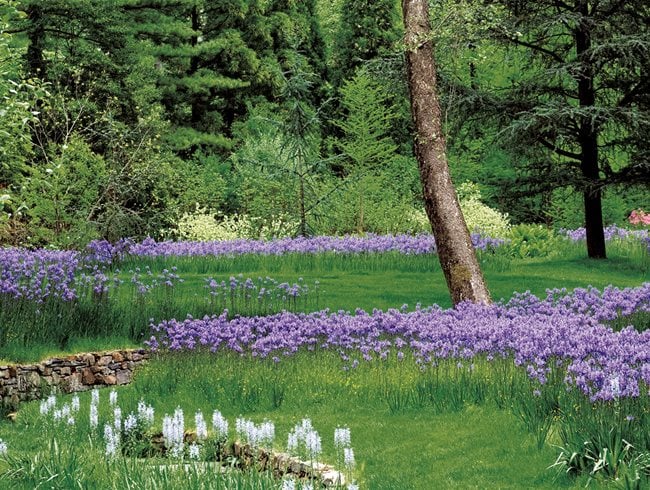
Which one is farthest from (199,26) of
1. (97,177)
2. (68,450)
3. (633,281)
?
(68,450)

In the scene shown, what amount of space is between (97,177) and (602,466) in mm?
17807

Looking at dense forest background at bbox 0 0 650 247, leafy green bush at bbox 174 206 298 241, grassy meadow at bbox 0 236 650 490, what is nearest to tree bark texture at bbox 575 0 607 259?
dense forest background at bbox 0 0 650 247

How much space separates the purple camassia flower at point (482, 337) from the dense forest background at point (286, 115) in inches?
113

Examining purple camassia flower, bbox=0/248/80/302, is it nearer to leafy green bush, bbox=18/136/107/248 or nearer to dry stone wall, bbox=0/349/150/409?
dry stone wall, bbox=0/349/150/409

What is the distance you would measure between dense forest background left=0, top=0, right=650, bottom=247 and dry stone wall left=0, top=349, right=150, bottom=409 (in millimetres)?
1998

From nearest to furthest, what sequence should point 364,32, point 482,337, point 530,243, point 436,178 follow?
1. point 482,337
2. point 436,178
3. point 530,243
4. point 364,32

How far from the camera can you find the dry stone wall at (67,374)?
10062 millimetres

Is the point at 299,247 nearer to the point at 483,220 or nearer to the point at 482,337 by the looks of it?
the point at 483,220

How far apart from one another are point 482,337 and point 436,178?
3.66 meters

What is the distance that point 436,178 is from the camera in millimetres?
12336

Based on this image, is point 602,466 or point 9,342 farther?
point 9,342

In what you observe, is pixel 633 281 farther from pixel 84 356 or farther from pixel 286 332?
pixel 84 356

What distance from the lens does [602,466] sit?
18.1ft

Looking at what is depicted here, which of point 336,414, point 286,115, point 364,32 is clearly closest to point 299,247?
point 336,414
